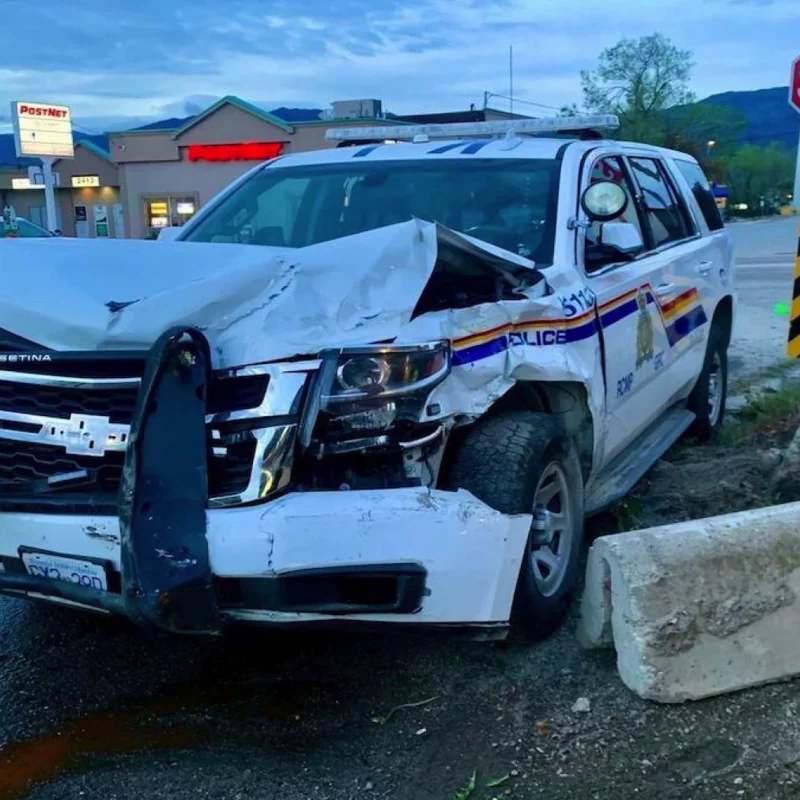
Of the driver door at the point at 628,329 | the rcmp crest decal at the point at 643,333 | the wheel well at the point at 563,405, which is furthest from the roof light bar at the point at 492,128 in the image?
the wheel well at the point at 563,405

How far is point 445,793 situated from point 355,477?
92 cm

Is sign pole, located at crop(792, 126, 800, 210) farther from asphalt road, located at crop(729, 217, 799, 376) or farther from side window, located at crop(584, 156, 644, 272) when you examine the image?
side window, located at crop(584, 156, 644, 272)

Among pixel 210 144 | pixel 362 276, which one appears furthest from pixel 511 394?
pixel 210 144

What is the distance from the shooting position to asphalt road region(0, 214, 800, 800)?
2898 mm

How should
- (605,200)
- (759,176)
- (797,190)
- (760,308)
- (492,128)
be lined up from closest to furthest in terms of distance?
(605,200) < (492,128) < (797,190) < (760,308) < (759,176)

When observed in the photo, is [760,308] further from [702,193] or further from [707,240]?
[707,240]

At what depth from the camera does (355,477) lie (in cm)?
297

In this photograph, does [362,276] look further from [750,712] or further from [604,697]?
[750,712]

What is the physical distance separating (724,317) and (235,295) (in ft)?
15.4

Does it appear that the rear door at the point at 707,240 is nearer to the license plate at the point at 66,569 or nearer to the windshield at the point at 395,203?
the windshield at the point at 395,203

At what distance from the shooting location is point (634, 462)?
489 cm

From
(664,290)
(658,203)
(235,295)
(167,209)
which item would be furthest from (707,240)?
(167,209)

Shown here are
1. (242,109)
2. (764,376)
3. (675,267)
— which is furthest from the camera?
(242,109)

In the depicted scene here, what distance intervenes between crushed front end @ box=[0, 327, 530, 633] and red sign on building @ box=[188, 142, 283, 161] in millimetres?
37670
